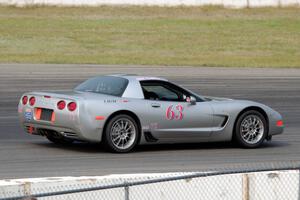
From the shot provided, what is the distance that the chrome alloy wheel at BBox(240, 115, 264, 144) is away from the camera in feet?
49.9

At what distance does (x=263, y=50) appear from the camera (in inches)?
1599

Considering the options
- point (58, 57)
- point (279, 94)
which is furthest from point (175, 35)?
point (279, 94)

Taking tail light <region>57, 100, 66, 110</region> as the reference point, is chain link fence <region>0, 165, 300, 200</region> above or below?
below

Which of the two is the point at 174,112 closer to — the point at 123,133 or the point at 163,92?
the point at 163,92

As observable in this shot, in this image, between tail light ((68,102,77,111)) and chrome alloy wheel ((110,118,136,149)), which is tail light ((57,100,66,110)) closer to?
tail light ((68,102,77,111))

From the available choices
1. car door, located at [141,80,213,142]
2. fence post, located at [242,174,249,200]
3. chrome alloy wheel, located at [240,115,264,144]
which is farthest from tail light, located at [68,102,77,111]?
fence post, located at [242,174,249,200]

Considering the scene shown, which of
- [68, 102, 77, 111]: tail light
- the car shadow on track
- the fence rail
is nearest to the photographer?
[68, 102, 77, 111]: tail light

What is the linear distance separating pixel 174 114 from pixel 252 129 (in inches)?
58.0

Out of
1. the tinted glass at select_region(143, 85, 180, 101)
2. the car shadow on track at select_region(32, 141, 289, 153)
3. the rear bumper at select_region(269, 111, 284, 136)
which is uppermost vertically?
the tinted glass at select_region(143, 85, 180, 101)

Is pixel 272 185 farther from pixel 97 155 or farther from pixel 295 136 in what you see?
pixel 295 136

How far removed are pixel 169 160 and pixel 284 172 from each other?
3277 millimetres

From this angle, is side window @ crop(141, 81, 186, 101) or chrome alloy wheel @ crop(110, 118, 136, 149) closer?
chrome alloy wheel @ crop(110, 118, 136, 149)

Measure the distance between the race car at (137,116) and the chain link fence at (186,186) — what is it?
3.41 m

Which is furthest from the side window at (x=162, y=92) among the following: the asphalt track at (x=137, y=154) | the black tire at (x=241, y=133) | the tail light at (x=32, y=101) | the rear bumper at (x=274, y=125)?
the tail light at (x=32, y=101)
